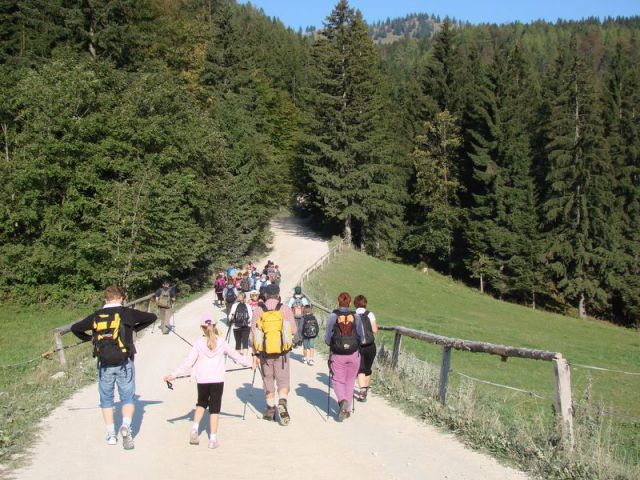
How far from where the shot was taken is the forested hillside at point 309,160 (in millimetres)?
27672

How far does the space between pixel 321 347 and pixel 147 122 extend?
1837 cm

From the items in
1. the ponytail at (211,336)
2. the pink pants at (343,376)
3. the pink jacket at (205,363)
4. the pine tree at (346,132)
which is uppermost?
the pine tree at (346,132)

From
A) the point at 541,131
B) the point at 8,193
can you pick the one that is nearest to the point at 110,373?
the point at 8,193

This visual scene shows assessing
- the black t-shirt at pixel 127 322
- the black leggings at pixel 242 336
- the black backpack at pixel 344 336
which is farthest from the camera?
the black leggings at pixel 242 336

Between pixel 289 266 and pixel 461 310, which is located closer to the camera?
pixel 461 310

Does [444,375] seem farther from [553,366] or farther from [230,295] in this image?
[230,295]

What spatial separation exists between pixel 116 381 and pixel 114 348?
1.78ft

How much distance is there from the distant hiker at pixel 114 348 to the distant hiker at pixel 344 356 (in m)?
2.83

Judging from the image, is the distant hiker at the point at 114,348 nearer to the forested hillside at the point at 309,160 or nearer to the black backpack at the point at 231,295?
the black backpack at the point at 231,295

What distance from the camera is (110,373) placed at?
7.29m

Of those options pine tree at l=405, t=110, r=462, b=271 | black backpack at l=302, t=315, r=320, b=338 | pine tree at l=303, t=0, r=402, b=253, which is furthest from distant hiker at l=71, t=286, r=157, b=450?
pine tree at l=405, t=110, r=462, b=271

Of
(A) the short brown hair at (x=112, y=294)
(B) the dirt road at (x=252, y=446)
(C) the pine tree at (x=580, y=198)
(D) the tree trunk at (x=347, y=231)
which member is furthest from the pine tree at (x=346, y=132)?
(A) the short brown hair at (x=112, y=294)

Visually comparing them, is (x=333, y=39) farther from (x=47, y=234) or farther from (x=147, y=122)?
(x=47, y=234)

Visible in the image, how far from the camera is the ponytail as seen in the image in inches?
301
